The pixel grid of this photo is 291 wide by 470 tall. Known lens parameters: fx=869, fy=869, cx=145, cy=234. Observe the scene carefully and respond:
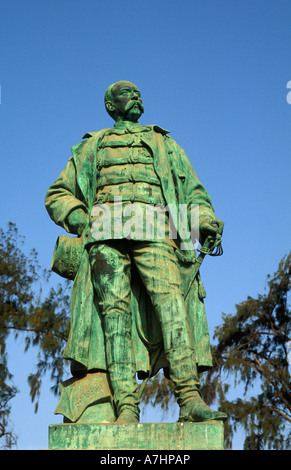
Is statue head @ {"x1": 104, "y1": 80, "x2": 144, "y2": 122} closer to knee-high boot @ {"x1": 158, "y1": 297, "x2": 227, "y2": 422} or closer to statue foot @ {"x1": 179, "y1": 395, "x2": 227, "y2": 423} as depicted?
knee-high boot @ {"x1": 158, "y1": 297, "x2": 227, "y2": 422}

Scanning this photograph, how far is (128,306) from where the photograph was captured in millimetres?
7004

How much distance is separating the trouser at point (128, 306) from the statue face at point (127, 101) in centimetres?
124

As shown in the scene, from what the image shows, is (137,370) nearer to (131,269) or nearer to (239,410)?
(131,269)

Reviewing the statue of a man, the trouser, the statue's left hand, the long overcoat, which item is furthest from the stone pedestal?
the statue's left hand

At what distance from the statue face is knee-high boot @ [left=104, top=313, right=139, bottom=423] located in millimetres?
1873

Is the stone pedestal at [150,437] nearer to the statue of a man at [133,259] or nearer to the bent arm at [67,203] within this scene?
the statue of a man at [133,259]

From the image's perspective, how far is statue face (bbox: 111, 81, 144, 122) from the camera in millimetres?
7641

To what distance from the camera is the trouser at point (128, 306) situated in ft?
21.9

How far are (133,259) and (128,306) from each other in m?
0.41

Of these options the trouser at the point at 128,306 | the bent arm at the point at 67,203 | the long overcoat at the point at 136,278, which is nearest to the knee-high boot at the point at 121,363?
the trouser at the point at 128,306

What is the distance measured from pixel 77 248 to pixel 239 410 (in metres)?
10.0

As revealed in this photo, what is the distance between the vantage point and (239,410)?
54.0 ft

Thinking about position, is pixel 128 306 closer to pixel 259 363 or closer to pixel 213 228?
pixel 213 228
